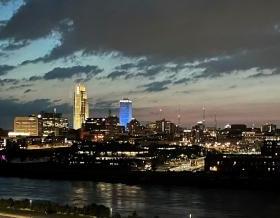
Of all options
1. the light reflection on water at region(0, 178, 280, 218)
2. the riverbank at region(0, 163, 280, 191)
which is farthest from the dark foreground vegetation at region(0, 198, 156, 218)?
the riverbank at region(0, 163, 280, 191)

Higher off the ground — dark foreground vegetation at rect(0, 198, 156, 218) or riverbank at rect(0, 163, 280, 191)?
dark foreground vegetation at rect(0, 198, 156, 218)

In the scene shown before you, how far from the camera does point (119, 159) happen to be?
206ft

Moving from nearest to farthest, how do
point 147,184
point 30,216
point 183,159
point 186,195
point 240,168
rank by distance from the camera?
point 30,216
point 186,195
point 147,184
point 240,168
point 183,159

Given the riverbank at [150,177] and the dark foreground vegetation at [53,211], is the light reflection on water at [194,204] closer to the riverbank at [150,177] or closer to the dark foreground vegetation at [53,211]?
the riverbank at [150,177]

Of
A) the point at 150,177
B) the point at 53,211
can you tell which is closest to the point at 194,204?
the point at 53,211

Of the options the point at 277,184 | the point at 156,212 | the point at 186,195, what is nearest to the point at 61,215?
the point at 156,212

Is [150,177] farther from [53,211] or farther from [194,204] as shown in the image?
[53,211]

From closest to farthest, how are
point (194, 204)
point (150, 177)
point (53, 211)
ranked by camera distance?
point (53, 211)
point (194, 204)
point (150, 177)

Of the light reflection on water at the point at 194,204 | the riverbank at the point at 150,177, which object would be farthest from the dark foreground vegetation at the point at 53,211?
the riverbank at the point at 150,177

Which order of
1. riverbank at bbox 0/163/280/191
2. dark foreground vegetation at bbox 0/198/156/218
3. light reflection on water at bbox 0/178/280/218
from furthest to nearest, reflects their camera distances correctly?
riverbank at bbox 0/163/280/191
light reflection on water at bbox 0/178/280/218
dark foreground vegetation at bbox 0/198/156/218

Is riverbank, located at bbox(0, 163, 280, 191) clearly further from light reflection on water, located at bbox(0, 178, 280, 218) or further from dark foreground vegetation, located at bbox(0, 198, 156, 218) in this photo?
dark foreground vegetation, located at bbox(0, 198, 156, 218)

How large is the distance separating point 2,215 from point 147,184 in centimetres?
3339

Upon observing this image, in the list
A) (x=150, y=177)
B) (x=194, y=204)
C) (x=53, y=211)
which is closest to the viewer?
(x=53, y=211)

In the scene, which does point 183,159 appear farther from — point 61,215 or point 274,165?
point 61,215
